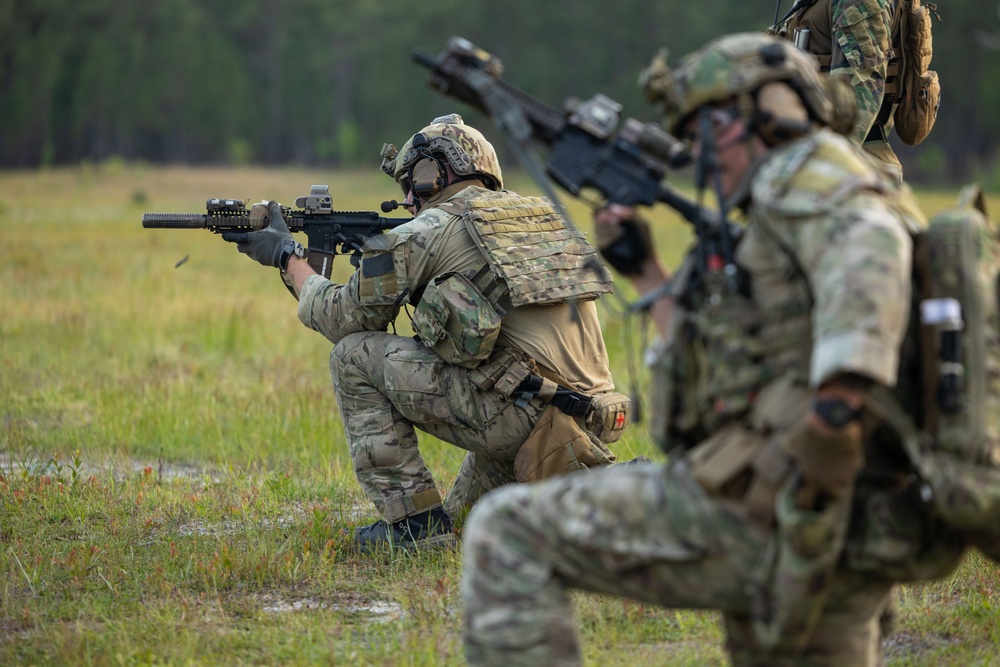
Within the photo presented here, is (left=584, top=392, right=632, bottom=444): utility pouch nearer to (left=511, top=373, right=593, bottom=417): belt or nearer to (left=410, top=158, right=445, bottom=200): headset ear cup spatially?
(left=511, top=373, right=593, bottom=417): belt

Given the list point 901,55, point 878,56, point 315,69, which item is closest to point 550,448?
point 878,56

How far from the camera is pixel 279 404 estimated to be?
319 inches

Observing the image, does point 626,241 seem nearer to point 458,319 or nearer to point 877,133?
point 458,319

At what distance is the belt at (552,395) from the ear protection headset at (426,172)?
1027 millimetres

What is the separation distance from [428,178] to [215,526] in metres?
1.99

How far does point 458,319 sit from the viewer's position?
518 cm

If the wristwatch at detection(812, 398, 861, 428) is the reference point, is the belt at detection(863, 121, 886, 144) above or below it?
above

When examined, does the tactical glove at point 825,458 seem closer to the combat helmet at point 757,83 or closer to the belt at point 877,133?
the combat helmet at point 757,83

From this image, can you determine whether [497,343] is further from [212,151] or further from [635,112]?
[212,151]

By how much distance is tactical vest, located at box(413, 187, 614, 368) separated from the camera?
5.16m

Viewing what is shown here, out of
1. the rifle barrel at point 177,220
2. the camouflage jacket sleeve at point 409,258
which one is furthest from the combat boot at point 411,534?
the rifle barrel at point 177,220

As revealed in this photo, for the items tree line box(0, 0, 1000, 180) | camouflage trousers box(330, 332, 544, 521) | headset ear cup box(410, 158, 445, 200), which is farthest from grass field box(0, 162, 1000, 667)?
tree line box(0, 0, 1000, 180)

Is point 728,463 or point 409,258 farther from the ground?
point 409,258

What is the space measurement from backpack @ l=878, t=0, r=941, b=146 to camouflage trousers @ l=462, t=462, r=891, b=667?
3.42 meters
